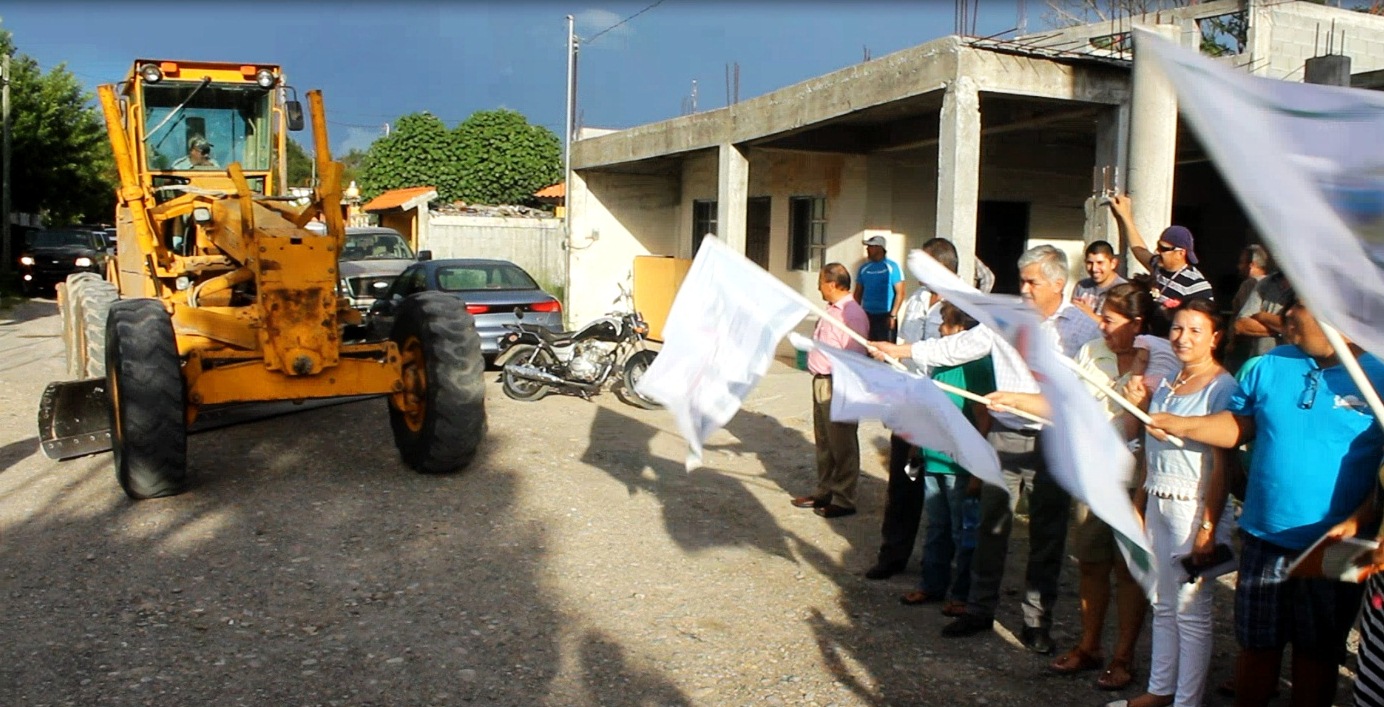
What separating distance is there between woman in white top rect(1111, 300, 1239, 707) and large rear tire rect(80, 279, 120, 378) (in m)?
8.43

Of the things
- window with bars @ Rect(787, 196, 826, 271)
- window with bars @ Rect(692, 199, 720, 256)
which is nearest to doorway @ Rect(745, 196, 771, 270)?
window with bars @ Rect(787, 196, 826, 271)

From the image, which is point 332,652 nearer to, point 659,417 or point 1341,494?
point 1341,494

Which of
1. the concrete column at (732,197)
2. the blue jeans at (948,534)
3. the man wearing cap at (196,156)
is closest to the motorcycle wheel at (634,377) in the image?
the concrete column at (732,197)

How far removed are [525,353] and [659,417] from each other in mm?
1666

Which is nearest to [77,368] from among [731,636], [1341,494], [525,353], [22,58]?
[525,353]

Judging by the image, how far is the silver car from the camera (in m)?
15.0

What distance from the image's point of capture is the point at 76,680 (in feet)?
14.4

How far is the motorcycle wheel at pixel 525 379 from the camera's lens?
11.1m

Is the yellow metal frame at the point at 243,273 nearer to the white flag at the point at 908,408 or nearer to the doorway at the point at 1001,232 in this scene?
the white flag at the point at 908,408

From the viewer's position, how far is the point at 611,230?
61.7 ft

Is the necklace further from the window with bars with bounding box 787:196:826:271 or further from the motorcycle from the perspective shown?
the window with bars with bounding box 787:196:826:271

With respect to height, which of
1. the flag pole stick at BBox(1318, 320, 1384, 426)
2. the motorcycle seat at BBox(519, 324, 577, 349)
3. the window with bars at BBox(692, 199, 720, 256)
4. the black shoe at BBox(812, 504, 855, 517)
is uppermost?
the window with bars at BBox(692, 199, 720, 256)

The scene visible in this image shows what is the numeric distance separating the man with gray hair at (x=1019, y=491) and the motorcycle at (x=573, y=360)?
20.6ft

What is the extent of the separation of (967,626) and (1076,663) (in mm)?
523
